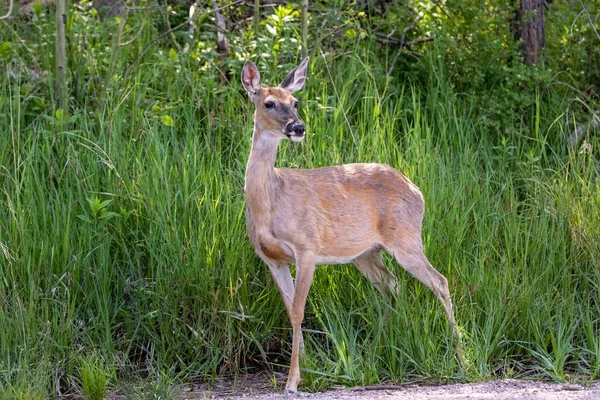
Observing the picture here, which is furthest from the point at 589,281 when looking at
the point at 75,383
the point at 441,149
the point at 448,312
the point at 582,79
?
the point at 75,383

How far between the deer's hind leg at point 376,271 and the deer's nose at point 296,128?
126cm

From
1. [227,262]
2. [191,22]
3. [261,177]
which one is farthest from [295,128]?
[191,22]

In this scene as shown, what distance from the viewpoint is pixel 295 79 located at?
7.18 meters

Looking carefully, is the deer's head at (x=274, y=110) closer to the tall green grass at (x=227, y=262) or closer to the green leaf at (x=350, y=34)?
the tall green grass at (x=227, y=262)

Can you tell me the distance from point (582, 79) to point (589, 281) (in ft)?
9.88

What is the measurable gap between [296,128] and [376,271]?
4.72ft

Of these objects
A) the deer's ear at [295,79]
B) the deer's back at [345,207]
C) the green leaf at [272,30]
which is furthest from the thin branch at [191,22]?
the deer's back at [345,207]

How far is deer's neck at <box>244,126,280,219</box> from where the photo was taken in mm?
6664

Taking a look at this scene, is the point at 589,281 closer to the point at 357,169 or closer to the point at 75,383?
the point at 357,169

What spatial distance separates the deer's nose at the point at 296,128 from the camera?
21.0 ft

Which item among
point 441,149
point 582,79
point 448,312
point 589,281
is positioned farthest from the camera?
point 582,79

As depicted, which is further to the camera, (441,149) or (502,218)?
(441,149)

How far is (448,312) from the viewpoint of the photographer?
6.93 m

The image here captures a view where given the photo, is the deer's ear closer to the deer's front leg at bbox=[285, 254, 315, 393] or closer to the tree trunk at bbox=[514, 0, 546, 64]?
the deer's front leg at bbox=[285, 254, 315, 393]
